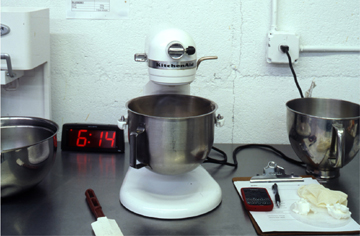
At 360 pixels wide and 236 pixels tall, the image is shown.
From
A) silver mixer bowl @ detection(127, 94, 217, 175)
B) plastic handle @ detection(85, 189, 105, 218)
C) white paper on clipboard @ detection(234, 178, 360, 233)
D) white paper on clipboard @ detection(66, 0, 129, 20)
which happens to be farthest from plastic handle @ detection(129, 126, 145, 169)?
white paper on clipboard @ detection(66, 0, 129, 20)

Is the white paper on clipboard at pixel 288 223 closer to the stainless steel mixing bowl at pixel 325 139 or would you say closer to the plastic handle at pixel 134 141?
the stainless steel mixing bowl at pixel 325 139

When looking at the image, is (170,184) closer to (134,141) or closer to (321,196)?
(134,141)

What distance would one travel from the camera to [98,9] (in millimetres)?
1170

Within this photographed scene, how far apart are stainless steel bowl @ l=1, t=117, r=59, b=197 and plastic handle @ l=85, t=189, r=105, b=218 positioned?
115 mm

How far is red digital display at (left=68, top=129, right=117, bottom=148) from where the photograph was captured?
1121 mm

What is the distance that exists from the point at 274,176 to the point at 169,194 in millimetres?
308

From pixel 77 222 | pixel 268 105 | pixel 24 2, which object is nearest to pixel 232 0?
pixel 268 105

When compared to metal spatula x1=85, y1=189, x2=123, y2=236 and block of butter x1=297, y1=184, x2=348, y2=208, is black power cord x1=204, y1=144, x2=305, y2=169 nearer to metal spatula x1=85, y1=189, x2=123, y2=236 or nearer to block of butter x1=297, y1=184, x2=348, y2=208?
block of butter x1=297, y1=184, x2=348, y2=208

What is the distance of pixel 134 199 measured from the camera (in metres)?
0.83

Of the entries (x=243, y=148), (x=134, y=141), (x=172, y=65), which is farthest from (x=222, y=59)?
(x=134, y=141)

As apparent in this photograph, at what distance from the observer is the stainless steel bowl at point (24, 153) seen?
79cm

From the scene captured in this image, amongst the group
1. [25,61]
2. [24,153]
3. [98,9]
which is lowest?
[24,153]

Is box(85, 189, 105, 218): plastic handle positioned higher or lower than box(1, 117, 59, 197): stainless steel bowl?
lower

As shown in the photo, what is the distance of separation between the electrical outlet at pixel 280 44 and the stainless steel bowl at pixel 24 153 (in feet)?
2.28
